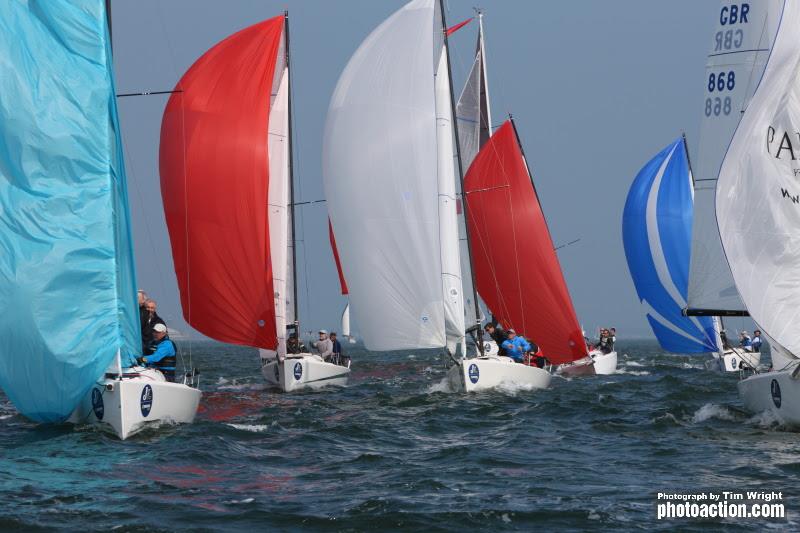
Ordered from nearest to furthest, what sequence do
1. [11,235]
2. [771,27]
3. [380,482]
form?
[380,482], [11,235], [771,27]

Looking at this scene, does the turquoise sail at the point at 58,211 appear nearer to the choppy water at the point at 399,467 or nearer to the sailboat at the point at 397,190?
the choppy water at the point at 399,467

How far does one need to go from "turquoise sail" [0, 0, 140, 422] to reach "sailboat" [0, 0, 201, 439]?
1cm

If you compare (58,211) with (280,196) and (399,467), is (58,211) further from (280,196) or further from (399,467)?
(280,196)

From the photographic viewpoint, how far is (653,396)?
21297 mm

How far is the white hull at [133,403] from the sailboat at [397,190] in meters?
6.73

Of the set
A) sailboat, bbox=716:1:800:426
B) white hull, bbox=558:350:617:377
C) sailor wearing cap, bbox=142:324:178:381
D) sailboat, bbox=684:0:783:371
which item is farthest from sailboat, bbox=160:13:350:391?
sailboat, bbox=716:1:800:426

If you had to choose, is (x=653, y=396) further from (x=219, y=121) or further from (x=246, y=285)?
(x=219, y=121)

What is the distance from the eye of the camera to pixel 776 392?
1411 centimetres

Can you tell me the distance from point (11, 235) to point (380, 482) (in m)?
5.43

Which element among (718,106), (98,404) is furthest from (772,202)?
(98,404)

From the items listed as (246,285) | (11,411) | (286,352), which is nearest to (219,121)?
(246,285)

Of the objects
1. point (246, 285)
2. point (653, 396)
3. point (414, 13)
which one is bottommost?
point (653, 396)

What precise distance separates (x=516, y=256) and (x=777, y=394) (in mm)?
13433

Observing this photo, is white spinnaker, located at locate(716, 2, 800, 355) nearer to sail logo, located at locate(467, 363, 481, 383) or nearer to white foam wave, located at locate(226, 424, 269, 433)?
white foam wave, located at locate(226, 424, 269, 433)
